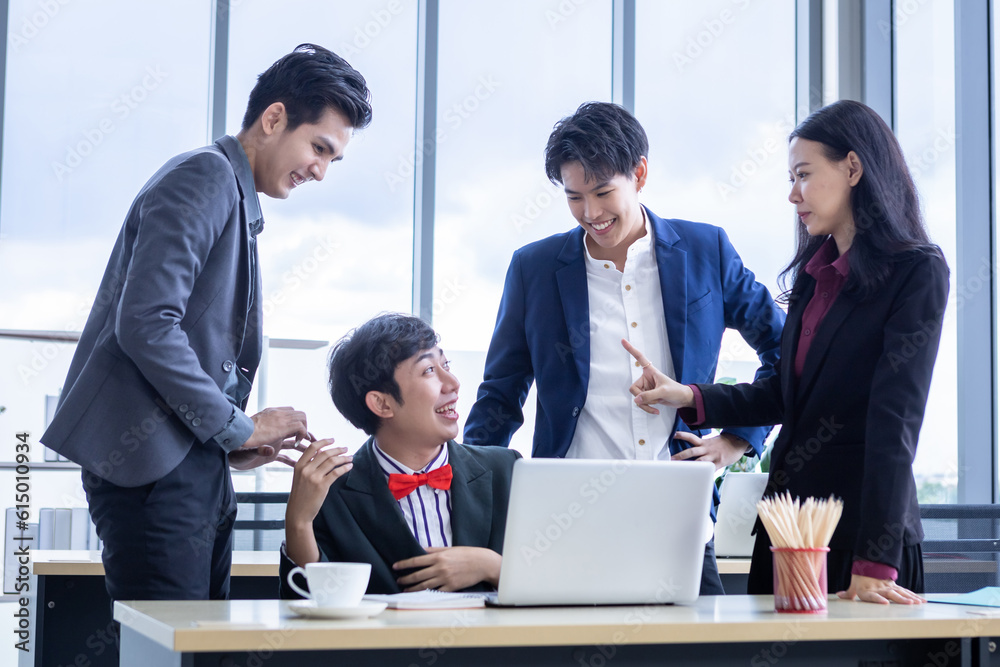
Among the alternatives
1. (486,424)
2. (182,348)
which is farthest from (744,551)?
(182,348)

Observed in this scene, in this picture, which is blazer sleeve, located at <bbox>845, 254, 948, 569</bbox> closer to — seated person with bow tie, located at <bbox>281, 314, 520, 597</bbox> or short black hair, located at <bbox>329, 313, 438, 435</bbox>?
seated person with bow tie, located at <bbox>281, 314, 520, 597</bbox>

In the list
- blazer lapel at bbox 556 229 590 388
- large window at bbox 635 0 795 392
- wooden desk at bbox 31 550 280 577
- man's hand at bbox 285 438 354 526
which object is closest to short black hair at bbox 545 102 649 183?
blazer lapel at bbox 556 229 590 388

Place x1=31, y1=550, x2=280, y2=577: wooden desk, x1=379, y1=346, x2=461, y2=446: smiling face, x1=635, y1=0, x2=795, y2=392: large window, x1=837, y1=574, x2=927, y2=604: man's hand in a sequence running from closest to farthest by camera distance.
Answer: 1. x1=837, y1=574, x2=927, y2=604: man's hand
2. x1=379, y1=346, x2=461, y2=446: smiling face
3. x1=31, y1=550, x2=280, y2=577: wooden desk
4. x1=635, y1=0, x2=795, y2=392: large window

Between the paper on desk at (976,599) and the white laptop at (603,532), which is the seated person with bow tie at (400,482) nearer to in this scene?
the white laptop at (603,532)

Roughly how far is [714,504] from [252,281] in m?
1.22

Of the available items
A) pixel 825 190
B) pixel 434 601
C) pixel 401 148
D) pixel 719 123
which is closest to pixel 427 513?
pixel 434 601

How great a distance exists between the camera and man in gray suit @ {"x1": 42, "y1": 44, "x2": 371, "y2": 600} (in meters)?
1.69

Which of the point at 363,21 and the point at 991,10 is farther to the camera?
the point at 363,21

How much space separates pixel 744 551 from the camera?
10.0 ft

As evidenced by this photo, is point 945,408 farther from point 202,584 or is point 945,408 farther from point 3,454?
point 3,454

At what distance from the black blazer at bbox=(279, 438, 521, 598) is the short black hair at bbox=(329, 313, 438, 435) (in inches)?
4.3

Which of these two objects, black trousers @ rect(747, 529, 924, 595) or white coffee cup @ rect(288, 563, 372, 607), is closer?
white coffee cup @ rect(288, 563, 372, 607)

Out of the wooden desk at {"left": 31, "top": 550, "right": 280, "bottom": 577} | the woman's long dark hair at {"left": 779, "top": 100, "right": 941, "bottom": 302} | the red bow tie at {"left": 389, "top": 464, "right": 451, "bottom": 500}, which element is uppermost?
the woman's long dark hair at {"left": 779, "top": 100, "right": 941, "bottom": 302}

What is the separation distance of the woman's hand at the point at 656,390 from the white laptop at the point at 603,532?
0.54 metres
